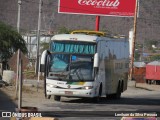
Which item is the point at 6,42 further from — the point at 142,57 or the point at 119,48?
the point at 142,57

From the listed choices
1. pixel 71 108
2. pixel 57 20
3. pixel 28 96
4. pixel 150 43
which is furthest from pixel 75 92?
pixel 57 20

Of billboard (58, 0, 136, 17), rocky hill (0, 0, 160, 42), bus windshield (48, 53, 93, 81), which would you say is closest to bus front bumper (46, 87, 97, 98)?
bus windshield (48, 53, 93, 81)

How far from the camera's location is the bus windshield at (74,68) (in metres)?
30.9

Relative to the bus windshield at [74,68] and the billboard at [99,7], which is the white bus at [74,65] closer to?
the bus windshield at [74,68]

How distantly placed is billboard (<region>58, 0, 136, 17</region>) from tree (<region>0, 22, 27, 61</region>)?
4902 mm

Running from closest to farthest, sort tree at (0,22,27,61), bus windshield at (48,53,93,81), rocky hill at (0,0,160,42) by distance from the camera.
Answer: bus windshield at (48,53,93,81) → tree at (0,22,27,61) → rocky hill at (0,0,160,42)

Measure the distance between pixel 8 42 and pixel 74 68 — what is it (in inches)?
1239

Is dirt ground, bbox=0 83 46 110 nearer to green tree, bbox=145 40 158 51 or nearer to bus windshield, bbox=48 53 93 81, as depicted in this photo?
bus windshield, bbox=48 53 93 81

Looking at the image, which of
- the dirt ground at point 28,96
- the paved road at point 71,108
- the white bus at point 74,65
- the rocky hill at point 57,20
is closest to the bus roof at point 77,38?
the white bus at point 74,65

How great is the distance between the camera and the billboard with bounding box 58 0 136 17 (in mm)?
64625

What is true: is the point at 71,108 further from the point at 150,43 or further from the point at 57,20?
the point at 57,20

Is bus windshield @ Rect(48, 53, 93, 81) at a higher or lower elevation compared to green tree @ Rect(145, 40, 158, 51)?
higher

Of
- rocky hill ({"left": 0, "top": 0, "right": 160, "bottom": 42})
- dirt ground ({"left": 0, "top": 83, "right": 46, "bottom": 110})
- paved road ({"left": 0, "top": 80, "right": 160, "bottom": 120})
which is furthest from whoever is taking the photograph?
rocky hill ({"left": 0, "top": 0, "right": 160, "bottom": 42})

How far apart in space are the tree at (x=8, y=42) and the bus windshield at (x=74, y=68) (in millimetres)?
29373
